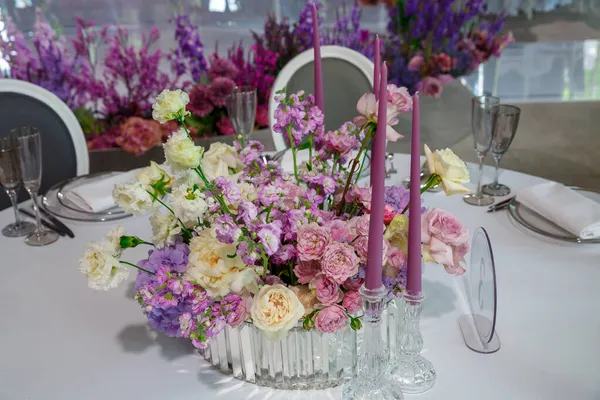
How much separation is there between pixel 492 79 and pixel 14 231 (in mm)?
3849

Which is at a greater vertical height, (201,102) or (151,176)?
(151,176)

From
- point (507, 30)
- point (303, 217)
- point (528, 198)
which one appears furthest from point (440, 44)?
point (303, 217)

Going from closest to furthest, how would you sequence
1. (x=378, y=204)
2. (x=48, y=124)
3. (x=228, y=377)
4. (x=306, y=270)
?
1. (x=378, y=204)
2. (x=306, y=270)
3. (x=228, y=377)
4. (x=48, y=124)

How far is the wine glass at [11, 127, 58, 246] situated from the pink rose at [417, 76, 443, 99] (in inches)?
96.3

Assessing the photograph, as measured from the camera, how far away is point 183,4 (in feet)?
13.2

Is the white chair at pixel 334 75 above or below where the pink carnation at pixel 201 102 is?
above

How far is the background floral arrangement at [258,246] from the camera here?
31.0 inches

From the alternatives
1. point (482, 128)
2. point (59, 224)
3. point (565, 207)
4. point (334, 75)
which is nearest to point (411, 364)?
point (565, 207)

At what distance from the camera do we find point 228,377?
0.93 metres

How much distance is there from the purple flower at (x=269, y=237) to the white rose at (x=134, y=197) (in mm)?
177

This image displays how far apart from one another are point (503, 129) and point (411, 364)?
768 millimetres

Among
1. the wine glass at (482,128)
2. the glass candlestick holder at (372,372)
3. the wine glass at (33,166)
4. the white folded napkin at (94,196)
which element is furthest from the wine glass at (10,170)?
the wine glass at (482,128)

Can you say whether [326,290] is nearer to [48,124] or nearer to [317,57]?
[317,57]

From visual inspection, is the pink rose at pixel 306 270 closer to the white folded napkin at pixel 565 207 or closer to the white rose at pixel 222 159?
the white rose at pixel 222 159
